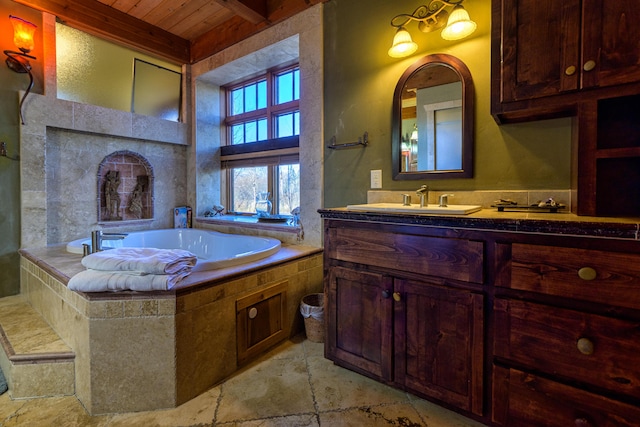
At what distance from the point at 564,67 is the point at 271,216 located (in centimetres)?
239

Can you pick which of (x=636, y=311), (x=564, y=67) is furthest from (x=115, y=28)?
(x=636, y=311)

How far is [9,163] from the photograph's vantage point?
93.8 inches

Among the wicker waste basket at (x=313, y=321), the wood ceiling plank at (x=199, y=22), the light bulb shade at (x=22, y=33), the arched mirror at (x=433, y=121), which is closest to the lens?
the arched mirror at (x=433, y=121)

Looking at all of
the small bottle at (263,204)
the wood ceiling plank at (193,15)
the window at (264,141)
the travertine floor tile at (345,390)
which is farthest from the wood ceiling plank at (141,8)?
the travertine floor tile at (345,390)

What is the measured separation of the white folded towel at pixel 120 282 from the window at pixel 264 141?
5.90 feet

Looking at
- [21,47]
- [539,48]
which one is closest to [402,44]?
[539,48]

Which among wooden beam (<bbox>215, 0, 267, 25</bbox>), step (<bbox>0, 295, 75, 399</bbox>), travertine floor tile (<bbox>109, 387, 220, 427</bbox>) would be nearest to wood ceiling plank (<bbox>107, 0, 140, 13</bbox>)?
wooden beam (<bbox>215, 0, 267, 25</bbox>)

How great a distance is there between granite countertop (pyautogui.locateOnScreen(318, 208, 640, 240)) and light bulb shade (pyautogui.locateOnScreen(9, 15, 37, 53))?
9.40ft

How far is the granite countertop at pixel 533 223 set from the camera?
3.14 feet

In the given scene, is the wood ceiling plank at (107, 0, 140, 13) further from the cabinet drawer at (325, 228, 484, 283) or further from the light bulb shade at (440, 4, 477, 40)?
the cabinet drawer at (325, 228, 484, 283)

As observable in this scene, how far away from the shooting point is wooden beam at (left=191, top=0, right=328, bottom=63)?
2498mm

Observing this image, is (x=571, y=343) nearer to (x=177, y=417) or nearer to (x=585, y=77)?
(x=585, y=77)

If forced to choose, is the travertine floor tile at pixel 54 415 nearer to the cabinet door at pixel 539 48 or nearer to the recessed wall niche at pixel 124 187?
the recessed wall niche at pixel 124 187

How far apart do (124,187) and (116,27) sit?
1.50 metres
